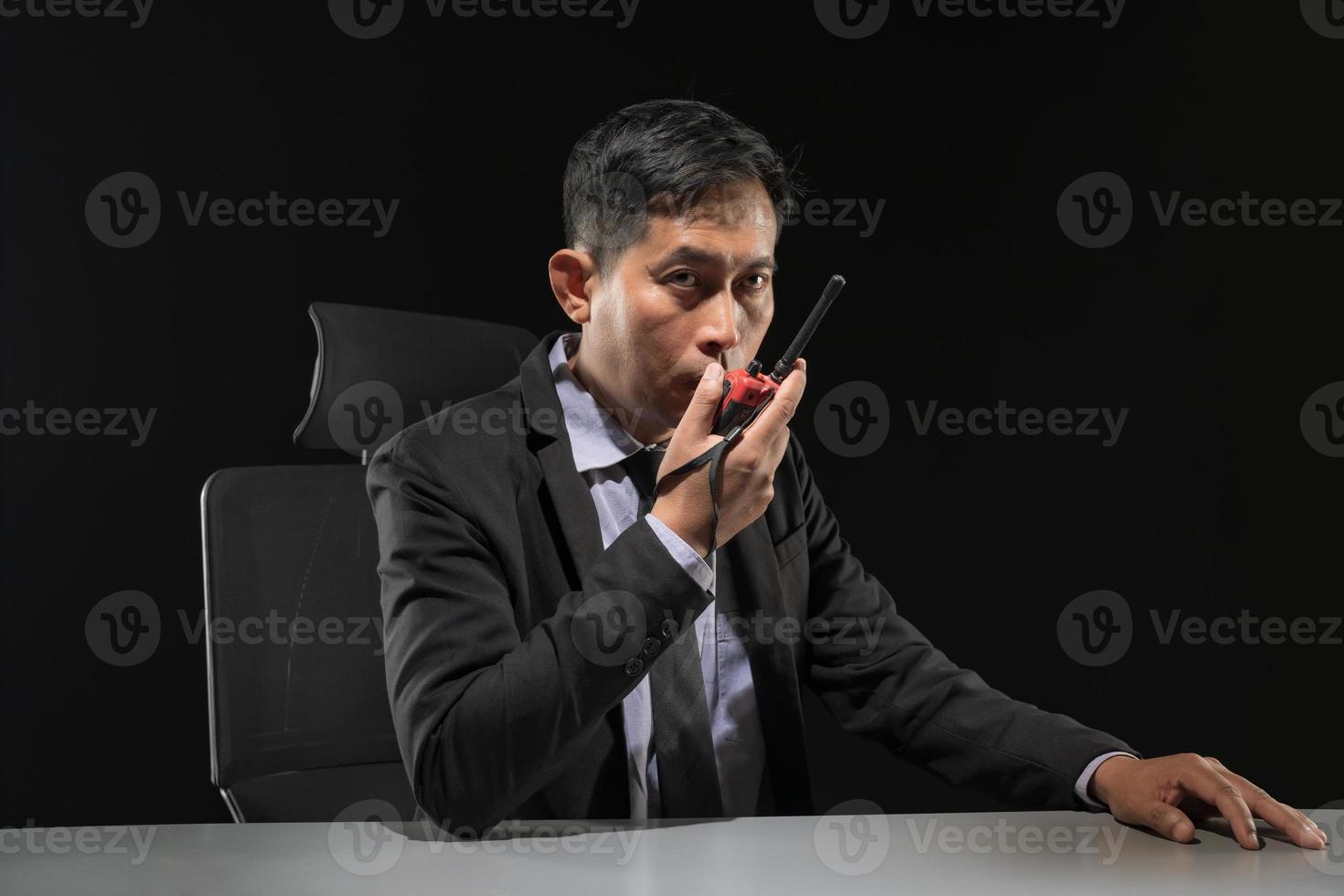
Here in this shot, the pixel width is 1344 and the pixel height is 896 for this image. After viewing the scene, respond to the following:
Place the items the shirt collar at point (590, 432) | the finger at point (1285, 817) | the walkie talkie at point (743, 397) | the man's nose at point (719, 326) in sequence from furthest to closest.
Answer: the shirt collar at point (590, 432)
the man's nose at point (719, 326)
the walkie talkie at point (743, 397)
the finger at point (1285, 817)

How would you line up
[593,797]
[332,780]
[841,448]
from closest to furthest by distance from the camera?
[593,797]
[332,780]
[841,448]

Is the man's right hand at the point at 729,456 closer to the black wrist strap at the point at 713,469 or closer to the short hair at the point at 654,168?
the black wrist strap at the point at 713,469

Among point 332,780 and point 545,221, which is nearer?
point 332,780

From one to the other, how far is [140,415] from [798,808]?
171 cm

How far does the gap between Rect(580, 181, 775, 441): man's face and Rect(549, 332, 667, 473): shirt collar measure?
0.27 feet

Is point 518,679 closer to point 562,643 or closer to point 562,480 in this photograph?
point 562,643

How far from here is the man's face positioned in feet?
4.05

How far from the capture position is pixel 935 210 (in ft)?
8.09

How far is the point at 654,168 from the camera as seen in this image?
1.27 m

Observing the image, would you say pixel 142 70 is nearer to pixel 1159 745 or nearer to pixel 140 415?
pixel 140 415

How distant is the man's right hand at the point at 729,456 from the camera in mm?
1076

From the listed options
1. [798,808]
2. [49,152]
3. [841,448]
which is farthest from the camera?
[841,448]

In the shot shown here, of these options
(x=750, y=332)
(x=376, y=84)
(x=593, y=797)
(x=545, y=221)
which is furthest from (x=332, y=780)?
(x=376, y=84)

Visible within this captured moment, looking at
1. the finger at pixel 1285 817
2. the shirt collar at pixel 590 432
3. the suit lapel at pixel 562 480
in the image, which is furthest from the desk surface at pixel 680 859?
the shirt collar at pixel 590 432
